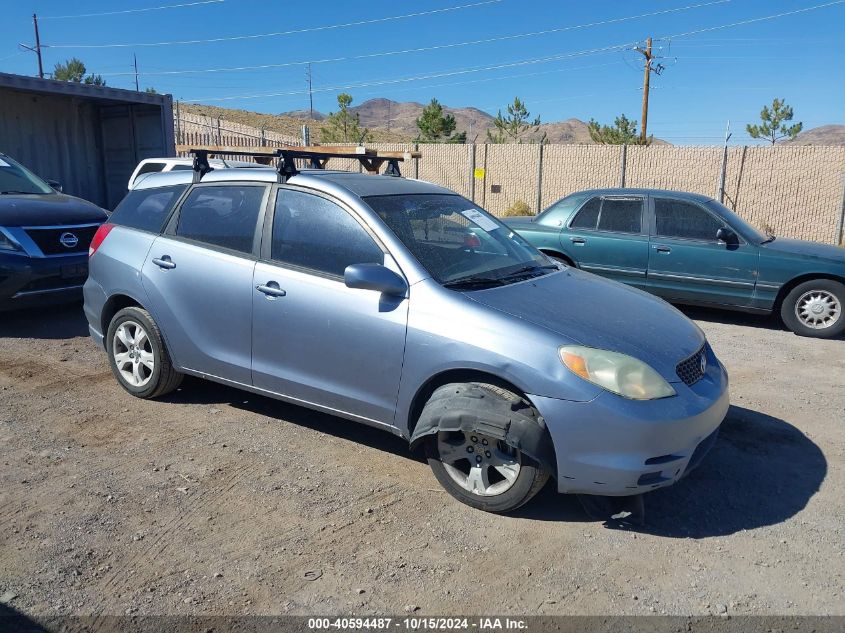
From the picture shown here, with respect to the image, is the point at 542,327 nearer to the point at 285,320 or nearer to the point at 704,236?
the point at 285,320

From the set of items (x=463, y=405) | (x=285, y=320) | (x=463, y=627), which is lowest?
(x=463, y=627)

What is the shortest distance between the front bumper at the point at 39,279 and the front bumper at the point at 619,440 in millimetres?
5723

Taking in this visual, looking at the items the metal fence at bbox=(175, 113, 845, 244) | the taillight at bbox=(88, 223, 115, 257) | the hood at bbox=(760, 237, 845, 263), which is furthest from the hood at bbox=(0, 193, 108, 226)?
the metal fence at bbox=(175, 113, 845, 244)

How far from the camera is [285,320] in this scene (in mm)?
A: 4227

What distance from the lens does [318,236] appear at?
14.0 ft

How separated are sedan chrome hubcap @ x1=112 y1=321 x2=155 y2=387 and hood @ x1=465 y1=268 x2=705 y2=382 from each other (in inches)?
103

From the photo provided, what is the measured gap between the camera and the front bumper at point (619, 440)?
3.29m

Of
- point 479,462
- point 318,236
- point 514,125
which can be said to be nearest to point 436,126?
point 514,125

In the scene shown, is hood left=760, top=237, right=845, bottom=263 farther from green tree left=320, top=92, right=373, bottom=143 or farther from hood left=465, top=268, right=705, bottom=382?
green tree left=320, top=92, right=373, bottom=143

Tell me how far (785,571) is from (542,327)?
5.16 feet

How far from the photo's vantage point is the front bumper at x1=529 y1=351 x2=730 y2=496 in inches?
130

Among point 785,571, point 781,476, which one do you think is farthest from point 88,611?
point 781,476

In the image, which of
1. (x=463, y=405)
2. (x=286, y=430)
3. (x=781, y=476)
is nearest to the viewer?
(x=463, y=405)

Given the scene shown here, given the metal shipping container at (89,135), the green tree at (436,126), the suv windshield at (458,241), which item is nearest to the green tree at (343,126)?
the green tree at (436,126)
